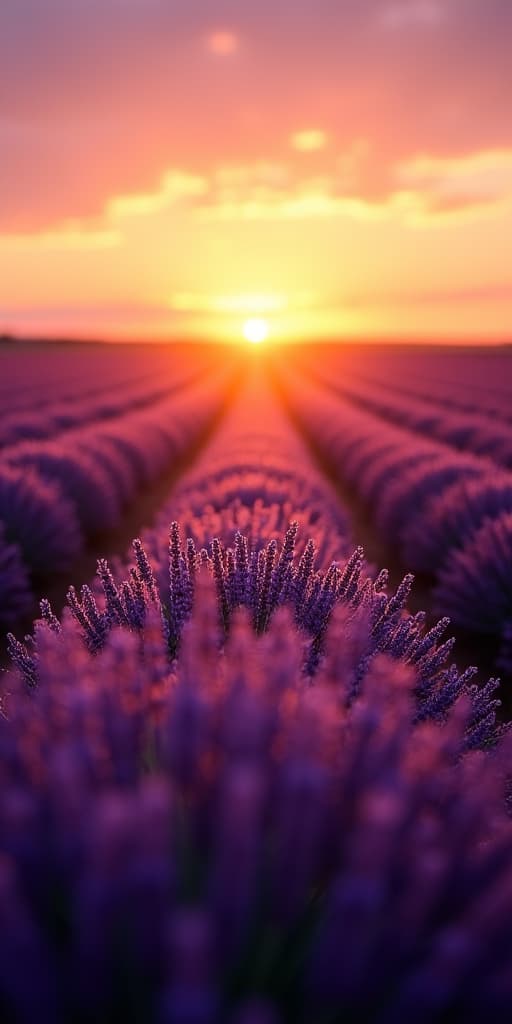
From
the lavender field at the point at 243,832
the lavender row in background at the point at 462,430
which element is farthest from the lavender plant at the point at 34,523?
the lavender row in background at the point at 462,430

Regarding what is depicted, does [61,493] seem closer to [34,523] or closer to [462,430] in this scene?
[34,523]

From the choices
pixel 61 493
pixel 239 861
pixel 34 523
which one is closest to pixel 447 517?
pixel 34 523

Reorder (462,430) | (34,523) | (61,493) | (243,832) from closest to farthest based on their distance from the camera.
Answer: (243,832), (34,523), (61,493), (462,430)

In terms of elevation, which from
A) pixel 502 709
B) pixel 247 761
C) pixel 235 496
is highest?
pixel 247 761

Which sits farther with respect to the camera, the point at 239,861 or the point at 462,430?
the point at 462,430

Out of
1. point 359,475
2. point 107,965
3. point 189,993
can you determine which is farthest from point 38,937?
point 359,475

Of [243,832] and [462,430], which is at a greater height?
[243,832]

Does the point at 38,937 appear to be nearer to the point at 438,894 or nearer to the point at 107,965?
the point at 107,965
